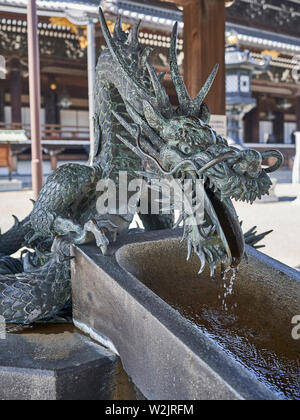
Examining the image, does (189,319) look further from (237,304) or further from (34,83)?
(34,83)

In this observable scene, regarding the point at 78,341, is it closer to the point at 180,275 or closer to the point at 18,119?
the point at 180,275

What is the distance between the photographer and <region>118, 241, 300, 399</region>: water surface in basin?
1.45 m

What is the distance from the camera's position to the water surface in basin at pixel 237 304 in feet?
4.75

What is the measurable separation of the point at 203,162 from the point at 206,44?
3133mm

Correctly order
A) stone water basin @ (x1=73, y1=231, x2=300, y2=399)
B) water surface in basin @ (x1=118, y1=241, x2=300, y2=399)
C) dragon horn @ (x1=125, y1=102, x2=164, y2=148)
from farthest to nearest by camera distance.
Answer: dragon horn @ (x1=125, y1=102, x2=164, y2=148) < water surface in basin @ (x1=118, y1=241, x2=300, y2=399) < stone water basin @ (x1=73, y1=231, x2=300, y2=399)

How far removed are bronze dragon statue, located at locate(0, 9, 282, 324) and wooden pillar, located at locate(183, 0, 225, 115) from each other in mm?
2272

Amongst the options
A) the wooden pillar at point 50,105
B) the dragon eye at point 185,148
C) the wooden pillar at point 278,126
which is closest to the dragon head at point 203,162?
the dragon eye at point 185,148

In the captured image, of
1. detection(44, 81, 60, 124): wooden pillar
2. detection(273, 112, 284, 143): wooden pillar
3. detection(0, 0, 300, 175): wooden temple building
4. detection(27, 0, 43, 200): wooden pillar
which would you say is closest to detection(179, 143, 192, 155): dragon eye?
detection(27, 0, 43, 200): wooden pillar

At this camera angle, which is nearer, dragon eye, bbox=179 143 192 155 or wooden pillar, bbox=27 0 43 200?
dragon eye, bbox=179 143 192 155

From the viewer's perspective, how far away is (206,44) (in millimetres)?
4133

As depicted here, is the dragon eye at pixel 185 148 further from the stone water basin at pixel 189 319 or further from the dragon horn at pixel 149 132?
the stone water basin at pixel 189 319

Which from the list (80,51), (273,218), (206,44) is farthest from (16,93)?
(206,44)

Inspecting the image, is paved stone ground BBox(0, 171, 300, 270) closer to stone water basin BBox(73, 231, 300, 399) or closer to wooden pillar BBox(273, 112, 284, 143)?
stone water basin BBox(73, 231, 300, 399)

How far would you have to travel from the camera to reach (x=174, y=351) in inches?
46.7
